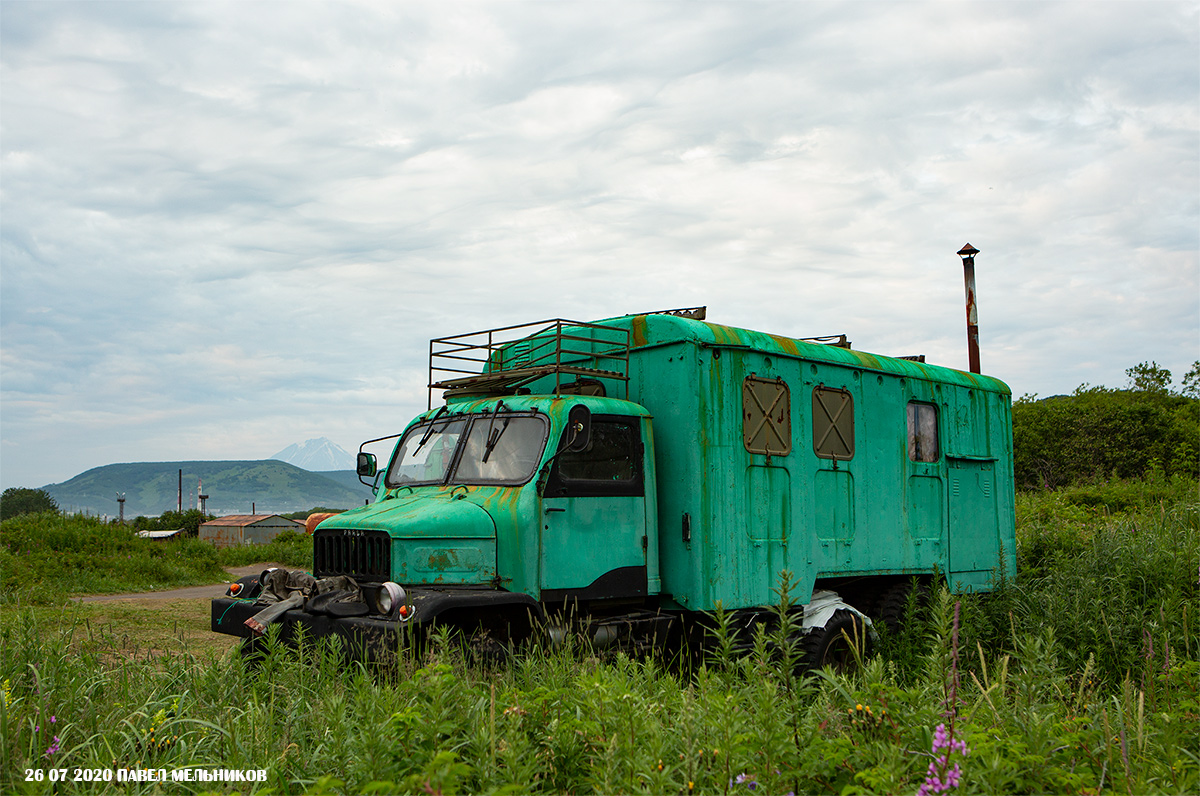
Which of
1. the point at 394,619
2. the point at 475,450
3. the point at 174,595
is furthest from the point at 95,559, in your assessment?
the point at 394,619

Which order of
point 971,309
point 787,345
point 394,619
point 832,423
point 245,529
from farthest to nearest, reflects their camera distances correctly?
point 245,529
point 971,309
point 832,423
point 787,345
point 394,619

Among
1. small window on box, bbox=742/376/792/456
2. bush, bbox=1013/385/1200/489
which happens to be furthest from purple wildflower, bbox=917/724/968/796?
bush, bbox=1013/385/1200/489

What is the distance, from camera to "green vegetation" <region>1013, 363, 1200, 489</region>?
97.3 feet

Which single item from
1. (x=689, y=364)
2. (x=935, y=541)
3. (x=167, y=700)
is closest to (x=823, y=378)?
(x=689, y=364)

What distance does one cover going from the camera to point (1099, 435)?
31.5m

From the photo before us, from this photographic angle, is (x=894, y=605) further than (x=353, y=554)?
Yes

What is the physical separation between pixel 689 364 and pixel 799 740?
4.18 metres

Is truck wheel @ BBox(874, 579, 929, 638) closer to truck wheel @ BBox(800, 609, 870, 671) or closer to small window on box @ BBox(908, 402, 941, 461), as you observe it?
truck wheel @ BBox(800, 609, 870, 671)

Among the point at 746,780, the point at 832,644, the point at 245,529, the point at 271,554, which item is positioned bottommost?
the point at 245,529

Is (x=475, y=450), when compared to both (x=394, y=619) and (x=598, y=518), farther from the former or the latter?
(x=394, y=619)

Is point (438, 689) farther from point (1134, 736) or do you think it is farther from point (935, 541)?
point (935, 541)

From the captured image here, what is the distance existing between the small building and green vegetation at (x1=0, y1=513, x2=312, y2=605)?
81.8 ft

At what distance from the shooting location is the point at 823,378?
8781 mm

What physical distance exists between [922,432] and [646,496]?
152 inches
